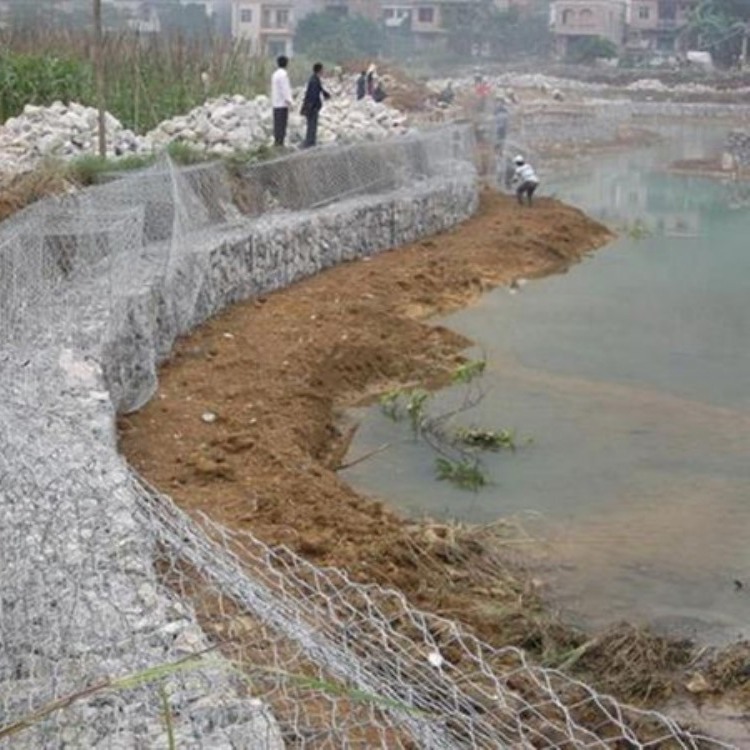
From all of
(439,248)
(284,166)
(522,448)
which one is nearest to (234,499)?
(522,448)

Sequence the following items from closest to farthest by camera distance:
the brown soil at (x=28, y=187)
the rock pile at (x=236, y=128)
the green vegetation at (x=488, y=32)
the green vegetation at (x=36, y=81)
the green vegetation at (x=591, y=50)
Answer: the brown soil at (x=28, y=187) < the rock pile at (x=236, y=128) < the green vegetation at (x=36, y=81) < the green vegetation at (x=488, y=32) < the green vegetation at (x=591, y=50)

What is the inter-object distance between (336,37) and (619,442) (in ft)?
185

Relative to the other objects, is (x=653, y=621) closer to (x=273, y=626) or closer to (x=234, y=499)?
(x=234, y=499)

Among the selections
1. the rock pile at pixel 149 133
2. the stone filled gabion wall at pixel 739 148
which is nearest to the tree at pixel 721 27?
the stone filled gabion wall at pixel 739 148

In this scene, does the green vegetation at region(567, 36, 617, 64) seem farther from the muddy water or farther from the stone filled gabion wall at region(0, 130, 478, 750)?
the stone filled gabion wall at region(0, 130, 478, 750)

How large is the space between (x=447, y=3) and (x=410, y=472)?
71512 millimetres

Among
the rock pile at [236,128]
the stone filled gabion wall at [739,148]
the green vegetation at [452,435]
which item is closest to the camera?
the green vegetation at [452,435]

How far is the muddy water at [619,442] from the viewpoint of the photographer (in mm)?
7668

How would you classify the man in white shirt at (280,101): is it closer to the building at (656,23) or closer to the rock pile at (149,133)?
the rock pile at (149,133)

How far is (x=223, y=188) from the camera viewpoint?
14.4 metres

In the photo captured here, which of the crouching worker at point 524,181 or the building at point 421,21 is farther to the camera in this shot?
the building at point 421,21

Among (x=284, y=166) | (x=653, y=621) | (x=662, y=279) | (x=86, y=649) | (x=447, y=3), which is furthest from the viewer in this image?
(x=447, y=3)

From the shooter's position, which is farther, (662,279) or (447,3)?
(447,3)

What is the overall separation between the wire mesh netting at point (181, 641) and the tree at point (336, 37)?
54980 millimetres
